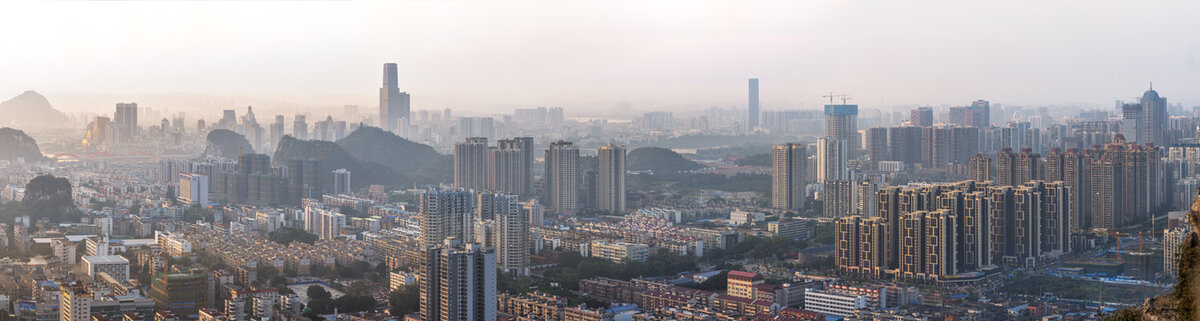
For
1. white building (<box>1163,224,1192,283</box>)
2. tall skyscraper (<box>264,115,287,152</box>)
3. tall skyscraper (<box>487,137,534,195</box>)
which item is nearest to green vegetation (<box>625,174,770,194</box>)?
tall skyscraper (<box>487,137,534,195</box>)

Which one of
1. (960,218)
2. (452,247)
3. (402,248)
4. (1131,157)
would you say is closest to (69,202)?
(402,248)

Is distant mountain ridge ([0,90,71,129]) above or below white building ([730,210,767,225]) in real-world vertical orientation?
above

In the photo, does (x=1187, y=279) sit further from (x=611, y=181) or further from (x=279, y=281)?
(x=611, y=181)

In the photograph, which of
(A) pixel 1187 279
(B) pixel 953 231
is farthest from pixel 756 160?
(A) pixel 1187 279

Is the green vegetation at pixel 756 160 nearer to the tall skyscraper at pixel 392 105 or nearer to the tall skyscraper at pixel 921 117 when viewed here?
the tall skyscraper at pixel 921 117

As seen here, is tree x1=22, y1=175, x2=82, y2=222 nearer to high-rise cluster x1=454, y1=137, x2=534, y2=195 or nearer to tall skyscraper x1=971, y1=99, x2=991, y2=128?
high-rise cluster x1=454, y1=137, x2=534, y2=195

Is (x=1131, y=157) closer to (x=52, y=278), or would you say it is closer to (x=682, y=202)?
(x=682, y=202)
